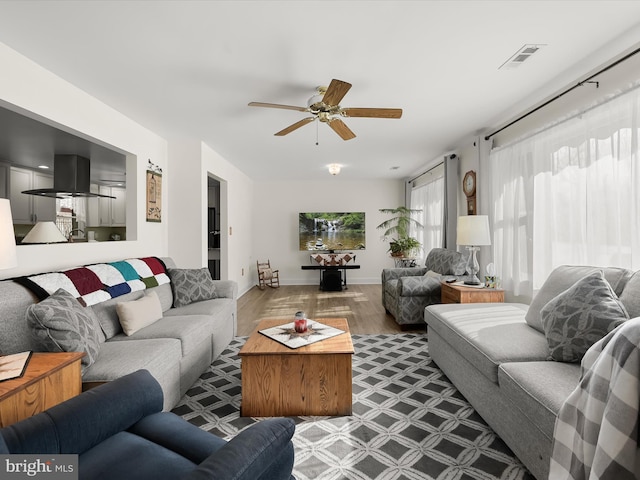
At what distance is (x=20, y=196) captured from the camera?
5016mm

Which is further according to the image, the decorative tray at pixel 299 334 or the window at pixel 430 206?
the window at pixel 430 206

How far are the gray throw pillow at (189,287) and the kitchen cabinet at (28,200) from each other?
10.5 ft

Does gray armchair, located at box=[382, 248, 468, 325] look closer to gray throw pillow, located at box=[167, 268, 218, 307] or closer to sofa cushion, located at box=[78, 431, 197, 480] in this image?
gray throw pillow, located at box=[167, 268, 218, 307]

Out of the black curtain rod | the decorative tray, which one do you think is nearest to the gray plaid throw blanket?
the decorative tray

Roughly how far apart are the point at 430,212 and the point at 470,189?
1.76m

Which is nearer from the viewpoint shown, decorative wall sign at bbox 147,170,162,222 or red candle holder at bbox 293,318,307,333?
red candle holder at bbox 293,318,307,333

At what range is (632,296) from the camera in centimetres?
188

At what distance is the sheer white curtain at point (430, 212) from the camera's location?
5.85m

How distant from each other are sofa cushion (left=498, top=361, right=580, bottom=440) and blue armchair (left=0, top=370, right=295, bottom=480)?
115 cm

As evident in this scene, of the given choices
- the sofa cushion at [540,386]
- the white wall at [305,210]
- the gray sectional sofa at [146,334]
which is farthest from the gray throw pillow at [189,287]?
the white wall at [305,210]

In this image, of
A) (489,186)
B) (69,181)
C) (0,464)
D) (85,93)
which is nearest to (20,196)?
(69,181)

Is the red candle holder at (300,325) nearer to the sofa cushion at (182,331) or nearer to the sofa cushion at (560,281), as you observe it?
the sofa cushion at (182,331)

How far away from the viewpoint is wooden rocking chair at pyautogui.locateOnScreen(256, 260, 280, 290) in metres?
7.37

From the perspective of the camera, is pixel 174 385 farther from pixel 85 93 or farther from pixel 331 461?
pixel 85 93
